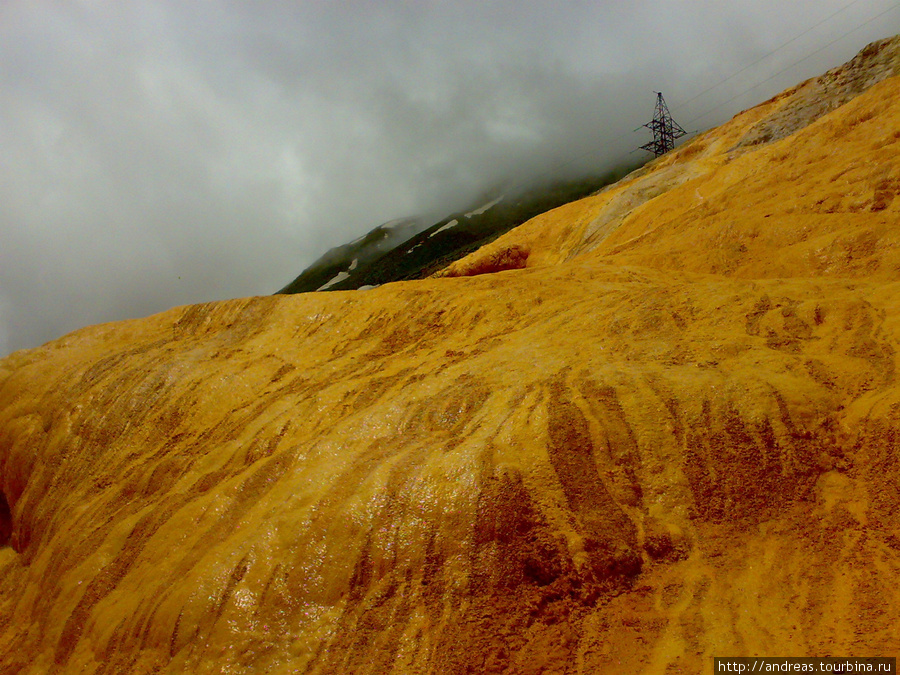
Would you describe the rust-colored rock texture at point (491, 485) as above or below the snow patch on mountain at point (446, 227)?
below

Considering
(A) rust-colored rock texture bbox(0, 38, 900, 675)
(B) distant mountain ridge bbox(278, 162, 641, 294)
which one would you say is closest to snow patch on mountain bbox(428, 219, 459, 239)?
(B) distant mountain ridge bbox(278, 162, 641, 294)

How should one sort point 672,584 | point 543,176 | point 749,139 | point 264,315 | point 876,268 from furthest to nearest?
point 543,176
point 749,139
point 264,315
point 876,268
point 672,584

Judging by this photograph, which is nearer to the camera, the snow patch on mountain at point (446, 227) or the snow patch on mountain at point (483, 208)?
the snow patch on mountain at point (446, 227)

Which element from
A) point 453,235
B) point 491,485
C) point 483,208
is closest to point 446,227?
point 453,235

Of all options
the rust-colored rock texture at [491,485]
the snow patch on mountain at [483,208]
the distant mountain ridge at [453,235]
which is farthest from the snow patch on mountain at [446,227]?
the rust-colored rock texture at [491,485]

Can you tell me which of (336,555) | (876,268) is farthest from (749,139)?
(336,555)

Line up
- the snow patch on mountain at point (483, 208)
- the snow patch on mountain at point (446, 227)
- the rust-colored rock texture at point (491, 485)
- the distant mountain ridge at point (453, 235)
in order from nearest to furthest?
1. the rust-colored rock texture at point (491, 485)
2. the distant mountain ridge at point (453, 235)
3. the snow patch on mountain at point (446, 227)
4. the snow patch on mountain at point (483, 208)

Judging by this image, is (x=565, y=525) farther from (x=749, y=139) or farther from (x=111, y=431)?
(x=749, y=139)

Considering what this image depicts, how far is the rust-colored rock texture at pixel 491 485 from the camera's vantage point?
462 centimetres

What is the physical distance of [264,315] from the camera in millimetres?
11117

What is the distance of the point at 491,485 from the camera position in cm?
527

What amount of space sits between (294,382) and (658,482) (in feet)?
20.2

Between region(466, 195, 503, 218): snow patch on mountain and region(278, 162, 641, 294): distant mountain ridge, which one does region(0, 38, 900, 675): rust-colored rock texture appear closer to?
region(278, 162, 641, 294): distant mountain ridge

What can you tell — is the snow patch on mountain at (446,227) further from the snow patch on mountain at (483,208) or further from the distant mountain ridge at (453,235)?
the snow patch on mountain at (483,208)
